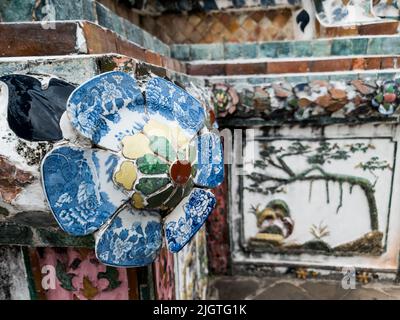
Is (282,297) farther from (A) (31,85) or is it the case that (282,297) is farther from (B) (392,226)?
(A) (31,85)

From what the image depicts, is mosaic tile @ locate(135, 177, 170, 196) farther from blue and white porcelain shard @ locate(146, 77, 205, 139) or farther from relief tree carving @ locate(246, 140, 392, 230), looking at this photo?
relief tree carving @ locate(246, 140, 392, 230)

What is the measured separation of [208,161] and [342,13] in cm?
206

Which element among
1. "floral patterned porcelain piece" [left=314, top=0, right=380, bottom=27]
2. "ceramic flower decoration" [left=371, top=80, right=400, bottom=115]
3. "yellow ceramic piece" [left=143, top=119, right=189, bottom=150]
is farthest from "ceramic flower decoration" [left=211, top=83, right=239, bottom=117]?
"yellow ceramic piece" [left=143, top=119, right=189, bottom=150]

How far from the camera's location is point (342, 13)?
8.12 feet

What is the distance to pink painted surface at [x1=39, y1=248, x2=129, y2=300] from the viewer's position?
1.36 metres

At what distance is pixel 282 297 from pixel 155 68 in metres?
2.27

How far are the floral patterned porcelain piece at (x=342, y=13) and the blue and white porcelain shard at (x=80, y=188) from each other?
7.28 feet

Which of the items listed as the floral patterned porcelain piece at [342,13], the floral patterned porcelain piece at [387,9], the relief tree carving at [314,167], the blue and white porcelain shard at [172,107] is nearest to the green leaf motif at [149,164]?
the blue and white porcelain shard at [172,107]

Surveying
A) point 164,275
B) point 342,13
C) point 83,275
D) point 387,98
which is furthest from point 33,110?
point 342,13

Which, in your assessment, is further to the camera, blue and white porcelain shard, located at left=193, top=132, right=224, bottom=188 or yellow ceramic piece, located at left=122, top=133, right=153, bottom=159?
blue and white porcelain shard, located at left=193, top=132, right=224, bottom=188

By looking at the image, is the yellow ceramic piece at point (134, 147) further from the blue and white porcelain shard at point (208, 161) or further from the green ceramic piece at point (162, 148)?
the blue and white porcelain shard at point (208, 161)

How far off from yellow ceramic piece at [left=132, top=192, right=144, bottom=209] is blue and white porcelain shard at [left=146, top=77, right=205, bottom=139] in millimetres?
220

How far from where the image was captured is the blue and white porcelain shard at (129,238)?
3.07 feet

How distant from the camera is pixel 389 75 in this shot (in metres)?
2.43
